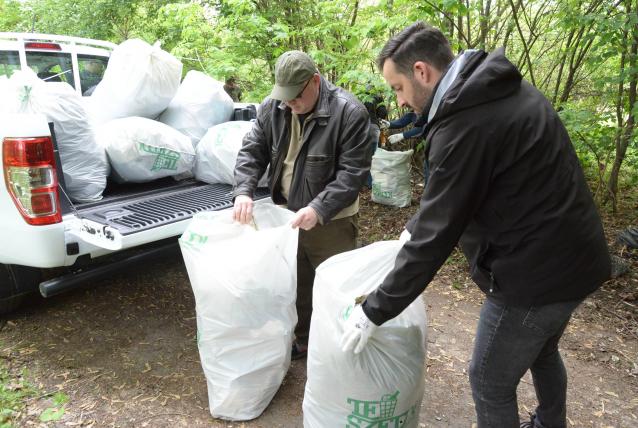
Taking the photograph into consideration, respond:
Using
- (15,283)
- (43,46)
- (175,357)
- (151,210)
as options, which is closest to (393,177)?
(151,210)

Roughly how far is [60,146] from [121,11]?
26.3 feet

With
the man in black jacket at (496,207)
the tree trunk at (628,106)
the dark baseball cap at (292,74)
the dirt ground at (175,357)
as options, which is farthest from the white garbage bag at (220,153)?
the tree trunk at (628,106)

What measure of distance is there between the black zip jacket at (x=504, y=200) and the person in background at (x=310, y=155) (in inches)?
31.0

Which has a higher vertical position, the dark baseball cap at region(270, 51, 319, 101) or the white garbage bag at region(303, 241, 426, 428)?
the dark baseball cap at region(270, 51, 319, 101)

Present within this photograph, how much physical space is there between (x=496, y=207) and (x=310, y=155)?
1078 millimetres

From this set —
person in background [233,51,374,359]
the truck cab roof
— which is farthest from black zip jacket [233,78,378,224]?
the truck cab roof

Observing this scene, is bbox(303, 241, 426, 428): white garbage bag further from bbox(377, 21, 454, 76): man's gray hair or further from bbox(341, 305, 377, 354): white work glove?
bbox(377, 21, 454, 76): man's gray hair

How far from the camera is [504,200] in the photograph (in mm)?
1312

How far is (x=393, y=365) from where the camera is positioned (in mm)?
1669

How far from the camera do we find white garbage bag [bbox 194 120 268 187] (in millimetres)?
2986

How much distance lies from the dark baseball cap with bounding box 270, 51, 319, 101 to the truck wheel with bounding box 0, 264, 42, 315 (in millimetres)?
1795

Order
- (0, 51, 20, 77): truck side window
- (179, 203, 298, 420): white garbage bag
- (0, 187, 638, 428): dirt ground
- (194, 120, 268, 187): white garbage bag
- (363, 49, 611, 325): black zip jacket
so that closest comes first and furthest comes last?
(363, 49, 611, 325): black zip jacket, (179, 203, 298, 420): white garbage bag, (0, 187, 638, 428): dirt ground, (194, 120, 268, 187): white garbage bag, (0, 51, 20, 77): truck side window

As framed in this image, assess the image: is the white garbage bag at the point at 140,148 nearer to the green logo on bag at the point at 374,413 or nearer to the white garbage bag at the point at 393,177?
the green logo on bag at the point at 374,413

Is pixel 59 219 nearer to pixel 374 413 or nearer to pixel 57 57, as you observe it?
pixel 374 413
